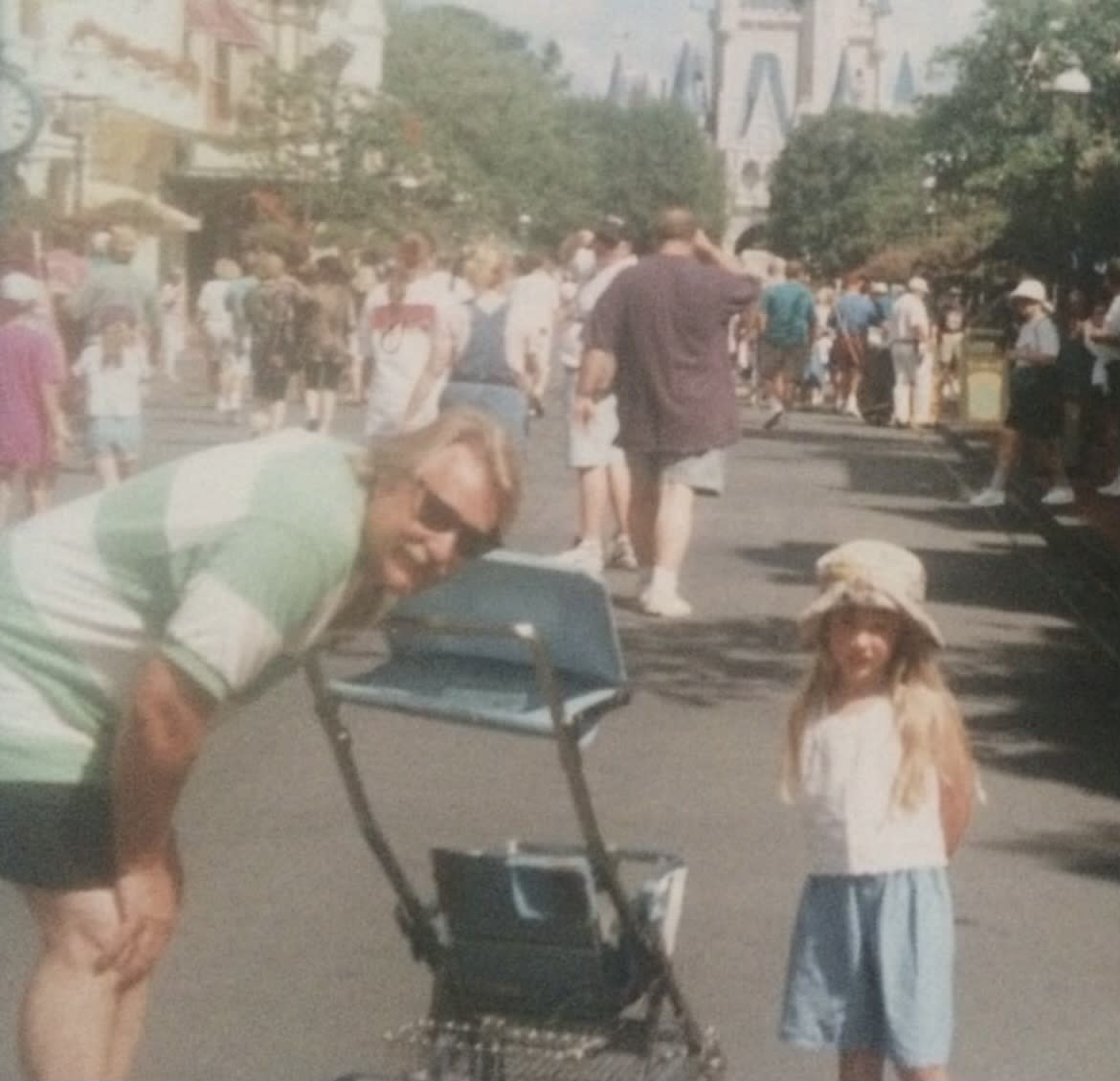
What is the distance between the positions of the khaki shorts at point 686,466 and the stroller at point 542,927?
A: 9.12m

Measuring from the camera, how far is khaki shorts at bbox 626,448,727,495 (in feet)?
51.5

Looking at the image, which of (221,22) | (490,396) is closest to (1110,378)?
(490,396)

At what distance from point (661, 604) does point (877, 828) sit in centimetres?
975

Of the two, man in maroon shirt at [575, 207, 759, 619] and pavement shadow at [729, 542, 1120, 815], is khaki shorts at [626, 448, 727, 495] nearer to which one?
man in maroon shirt at [575, 207, 759, 619]

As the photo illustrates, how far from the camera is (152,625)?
545 cm

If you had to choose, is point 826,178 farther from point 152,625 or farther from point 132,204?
point 152,625

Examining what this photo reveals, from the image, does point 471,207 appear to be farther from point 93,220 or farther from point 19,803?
point 19,803

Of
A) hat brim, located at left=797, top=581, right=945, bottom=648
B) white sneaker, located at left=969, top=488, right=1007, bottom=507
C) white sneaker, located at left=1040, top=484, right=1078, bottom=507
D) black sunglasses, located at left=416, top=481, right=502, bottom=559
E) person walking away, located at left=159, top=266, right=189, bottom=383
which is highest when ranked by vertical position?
black sunglasses, located at left=416, top=481, right=502, bottom=559

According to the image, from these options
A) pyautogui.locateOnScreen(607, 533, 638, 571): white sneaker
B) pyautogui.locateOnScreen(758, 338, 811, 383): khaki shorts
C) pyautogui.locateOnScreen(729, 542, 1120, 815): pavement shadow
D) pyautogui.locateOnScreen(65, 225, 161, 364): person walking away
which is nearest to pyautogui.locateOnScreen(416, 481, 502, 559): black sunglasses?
pyautogui.locateOnScreen(729, 542, 1120, 815): pavement shadow

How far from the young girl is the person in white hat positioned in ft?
63.2

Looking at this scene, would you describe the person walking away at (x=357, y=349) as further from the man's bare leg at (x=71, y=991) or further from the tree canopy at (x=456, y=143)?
the man's bare leg at (x=71, y=991)

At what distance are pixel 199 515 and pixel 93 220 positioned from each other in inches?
1488

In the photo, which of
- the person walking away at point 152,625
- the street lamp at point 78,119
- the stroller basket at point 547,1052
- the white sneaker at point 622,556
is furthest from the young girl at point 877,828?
the street lamp at point 78,119

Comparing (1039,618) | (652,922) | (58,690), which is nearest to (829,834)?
(652,922)
